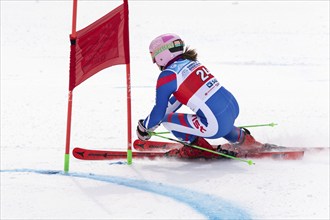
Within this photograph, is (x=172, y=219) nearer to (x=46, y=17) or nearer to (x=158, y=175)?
(x=158, y=175)

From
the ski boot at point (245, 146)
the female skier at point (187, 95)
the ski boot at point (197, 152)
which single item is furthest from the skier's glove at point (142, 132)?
the ski boot at point (245, 146)

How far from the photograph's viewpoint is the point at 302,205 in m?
5.50

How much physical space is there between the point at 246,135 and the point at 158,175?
1.23m

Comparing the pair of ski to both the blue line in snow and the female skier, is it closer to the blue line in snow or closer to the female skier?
the female skier

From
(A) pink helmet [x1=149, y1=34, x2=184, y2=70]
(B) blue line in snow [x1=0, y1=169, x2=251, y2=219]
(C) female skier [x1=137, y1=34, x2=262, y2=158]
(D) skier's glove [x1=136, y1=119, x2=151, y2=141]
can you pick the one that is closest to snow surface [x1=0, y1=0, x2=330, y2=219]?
(B) blue line in snow [x1=0, y1=169, x2=251, y2=219]

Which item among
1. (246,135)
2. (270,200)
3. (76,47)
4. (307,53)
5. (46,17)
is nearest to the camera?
(270,200)

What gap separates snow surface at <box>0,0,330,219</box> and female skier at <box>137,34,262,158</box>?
0.41 meters

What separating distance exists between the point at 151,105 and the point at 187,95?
3.11m

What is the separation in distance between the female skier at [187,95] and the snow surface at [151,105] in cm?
41

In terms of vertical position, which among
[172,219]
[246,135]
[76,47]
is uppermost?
[76,47]

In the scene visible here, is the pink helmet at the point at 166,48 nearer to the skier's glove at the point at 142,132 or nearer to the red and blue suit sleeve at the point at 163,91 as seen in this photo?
the red and blue suit sleeve at the point at 163,91

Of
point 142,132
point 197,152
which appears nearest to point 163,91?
point 142,132

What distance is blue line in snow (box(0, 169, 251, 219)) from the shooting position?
538 cm

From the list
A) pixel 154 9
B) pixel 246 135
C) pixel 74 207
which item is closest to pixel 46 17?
pixel 154 9
